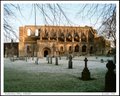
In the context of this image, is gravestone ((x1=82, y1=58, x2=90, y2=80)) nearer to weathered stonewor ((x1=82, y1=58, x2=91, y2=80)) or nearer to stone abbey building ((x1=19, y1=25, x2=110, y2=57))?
weathered stonewor ((x1=82, y1=58, x2=91, y2=80))

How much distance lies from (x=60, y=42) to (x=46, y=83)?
0.53m

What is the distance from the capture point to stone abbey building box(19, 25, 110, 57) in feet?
15.5

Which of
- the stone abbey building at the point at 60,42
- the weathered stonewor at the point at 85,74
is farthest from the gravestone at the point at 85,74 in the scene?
the stone abbey building at the point at 60,42

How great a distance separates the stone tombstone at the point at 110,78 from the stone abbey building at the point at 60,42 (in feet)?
0.79

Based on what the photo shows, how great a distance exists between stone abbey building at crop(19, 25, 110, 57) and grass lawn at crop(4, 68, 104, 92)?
0.87ft

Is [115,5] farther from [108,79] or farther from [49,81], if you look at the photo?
[49,81]

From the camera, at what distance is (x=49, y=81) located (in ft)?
15.2

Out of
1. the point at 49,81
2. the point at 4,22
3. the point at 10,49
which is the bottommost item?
Result: the point at 49,81

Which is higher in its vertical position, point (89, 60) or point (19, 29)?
point (19, 29)

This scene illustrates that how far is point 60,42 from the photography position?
4.80 meters

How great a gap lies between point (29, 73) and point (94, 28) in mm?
937

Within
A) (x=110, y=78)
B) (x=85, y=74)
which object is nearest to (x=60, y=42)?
(x=85, y=74)

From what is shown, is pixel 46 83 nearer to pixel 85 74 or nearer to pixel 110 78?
pixel 85 74

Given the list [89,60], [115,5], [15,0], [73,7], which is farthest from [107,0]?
[15,0]
